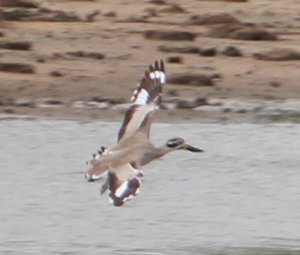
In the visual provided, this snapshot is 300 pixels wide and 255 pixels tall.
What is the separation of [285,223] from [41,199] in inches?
59.8

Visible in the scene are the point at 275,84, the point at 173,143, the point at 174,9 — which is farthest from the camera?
the point at 174,9

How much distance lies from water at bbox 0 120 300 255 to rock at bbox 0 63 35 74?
164cm

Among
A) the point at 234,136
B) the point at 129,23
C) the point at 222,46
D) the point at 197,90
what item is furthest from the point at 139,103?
the point at 129,23

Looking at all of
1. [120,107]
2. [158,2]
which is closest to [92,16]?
[158,2]

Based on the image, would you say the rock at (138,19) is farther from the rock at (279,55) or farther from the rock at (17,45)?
the rock at (279,55)

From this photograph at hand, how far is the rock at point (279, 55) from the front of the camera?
15.2m

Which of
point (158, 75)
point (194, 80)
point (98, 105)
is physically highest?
point (158, 75)

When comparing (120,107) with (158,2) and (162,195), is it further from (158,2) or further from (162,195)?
(158,2)

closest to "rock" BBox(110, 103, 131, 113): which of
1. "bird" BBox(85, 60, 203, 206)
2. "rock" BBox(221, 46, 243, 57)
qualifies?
"rock" BBox(221, 46, 243, 57)

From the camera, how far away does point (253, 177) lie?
1104 cm

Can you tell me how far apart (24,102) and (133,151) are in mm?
5395

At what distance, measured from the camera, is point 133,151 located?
8.38m

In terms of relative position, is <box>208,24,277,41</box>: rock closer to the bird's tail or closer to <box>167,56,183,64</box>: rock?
<box>167,56,183,64</box>: rock

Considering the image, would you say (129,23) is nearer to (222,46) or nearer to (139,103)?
(222,46)
